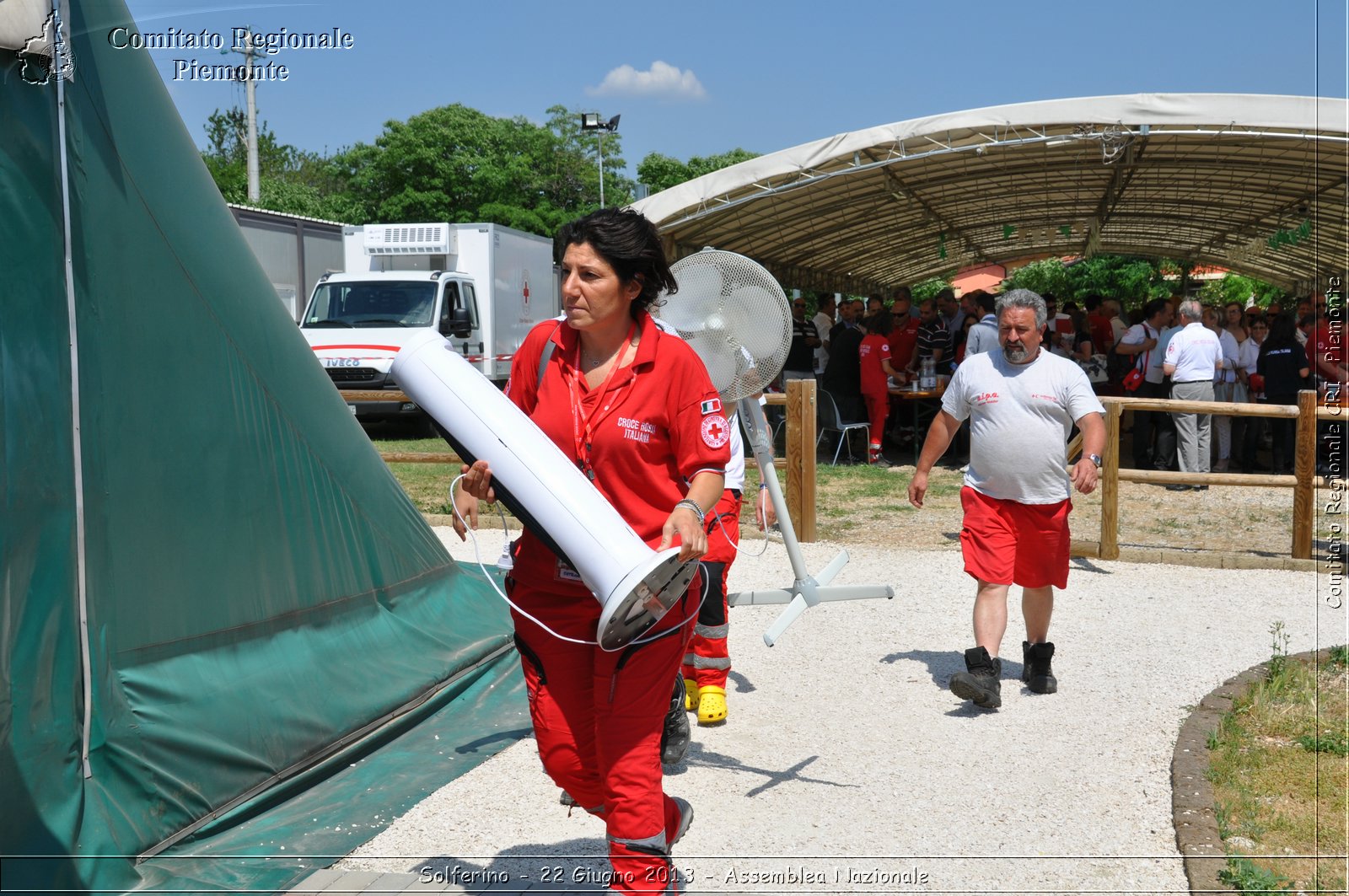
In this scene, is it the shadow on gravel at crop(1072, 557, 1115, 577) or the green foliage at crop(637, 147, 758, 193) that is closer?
the shadow on gravel at crop(1072, 557, 1115, 577)

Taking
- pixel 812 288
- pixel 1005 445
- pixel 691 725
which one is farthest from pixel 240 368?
pixel 812 288

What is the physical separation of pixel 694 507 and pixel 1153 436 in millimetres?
12741

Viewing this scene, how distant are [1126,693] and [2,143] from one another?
5258 millimetres

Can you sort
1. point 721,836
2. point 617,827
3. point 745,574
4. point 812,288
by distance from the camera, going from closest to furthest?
point 617,827 < point 721,836 < point 745,574 < point 812,288

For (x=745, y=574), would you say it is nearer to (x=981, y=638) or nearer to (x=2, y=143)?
(x=981, y=638)

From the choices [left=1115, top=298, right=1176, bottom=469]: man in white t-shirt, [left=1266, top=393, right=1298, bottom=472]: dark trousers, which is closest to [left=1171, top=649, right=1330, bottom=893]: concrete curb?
[left=1266, top=393, right=1298, bottom=472]: dark trousers

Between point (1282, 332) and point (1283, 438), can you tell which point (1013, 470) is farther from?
point (1283, 438)

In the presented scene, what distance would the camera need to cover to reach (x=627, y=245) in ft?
10.1

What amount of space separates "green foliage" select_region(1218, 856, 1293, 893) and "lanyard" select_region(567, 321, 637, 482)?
233cm

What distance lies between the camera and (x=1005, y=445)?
217 inches

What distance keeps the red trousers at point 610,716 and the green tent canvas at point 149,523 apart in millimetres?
1206

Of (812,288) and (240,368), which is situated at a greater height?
(812,288)

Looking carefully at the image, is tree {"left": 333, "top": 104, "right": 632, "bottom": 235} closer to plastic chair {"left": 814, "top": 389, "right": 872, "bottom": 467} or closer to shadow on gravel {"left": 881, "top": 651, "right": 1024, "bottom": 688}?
plastic chair {"left": 814, "top": 389, "right": 872, "bottom": 467}

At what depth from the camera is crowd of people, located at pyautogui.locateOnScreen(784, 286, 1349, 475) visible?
1254 cm
